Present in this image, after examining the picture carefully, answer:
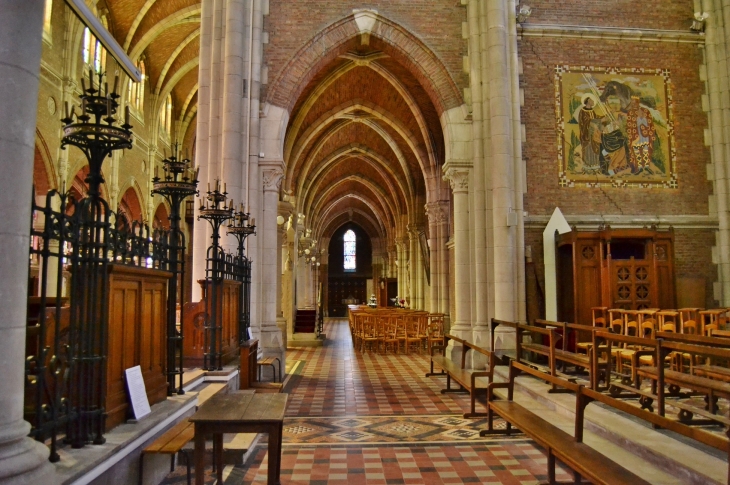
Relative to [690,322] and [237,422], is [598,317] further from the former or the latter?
[237,422]

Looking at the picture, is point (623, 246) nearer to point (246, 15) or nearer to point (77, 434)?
point (246, 15)

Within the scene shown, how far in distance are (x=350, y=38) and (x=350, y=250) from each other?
37453 mm

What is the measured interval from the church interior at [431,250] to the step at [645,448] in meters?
0.04

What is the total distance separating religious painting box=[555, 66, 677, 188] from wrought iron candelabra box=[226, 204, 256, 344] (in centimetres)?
654

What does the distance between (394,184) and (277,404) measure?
25217 mm

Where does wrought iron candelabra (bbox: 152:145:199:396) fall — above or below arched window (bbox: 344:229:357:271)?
below

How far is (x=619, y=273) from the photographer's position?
10750mm

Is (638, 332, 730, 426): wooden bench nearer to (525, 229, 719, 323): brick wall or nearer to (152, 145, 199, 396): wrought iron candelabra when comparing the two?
(152, 145, 199, 396): wrought iron candelabra

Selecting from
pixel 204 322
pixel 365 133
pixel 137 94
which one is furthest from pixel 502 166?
pixel 137 94

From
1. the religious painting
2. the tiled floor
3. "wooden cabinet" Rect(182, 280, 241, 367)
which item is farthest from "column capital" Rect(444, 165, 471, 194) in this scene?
"wooden cabinet" Rect(182, 280, 241, 367)

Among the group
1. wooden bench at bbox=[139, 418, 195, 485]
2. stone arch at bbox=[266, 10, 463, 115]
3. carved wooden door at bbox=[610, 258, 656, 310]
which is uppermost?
stone arch at bbox=[266, 10, 463, 115]

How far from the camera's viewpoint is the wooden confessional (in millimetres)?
10664

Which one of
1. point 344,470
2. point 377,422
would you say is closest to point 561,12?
point 377,422

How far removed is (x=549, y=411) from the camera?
7.39m
